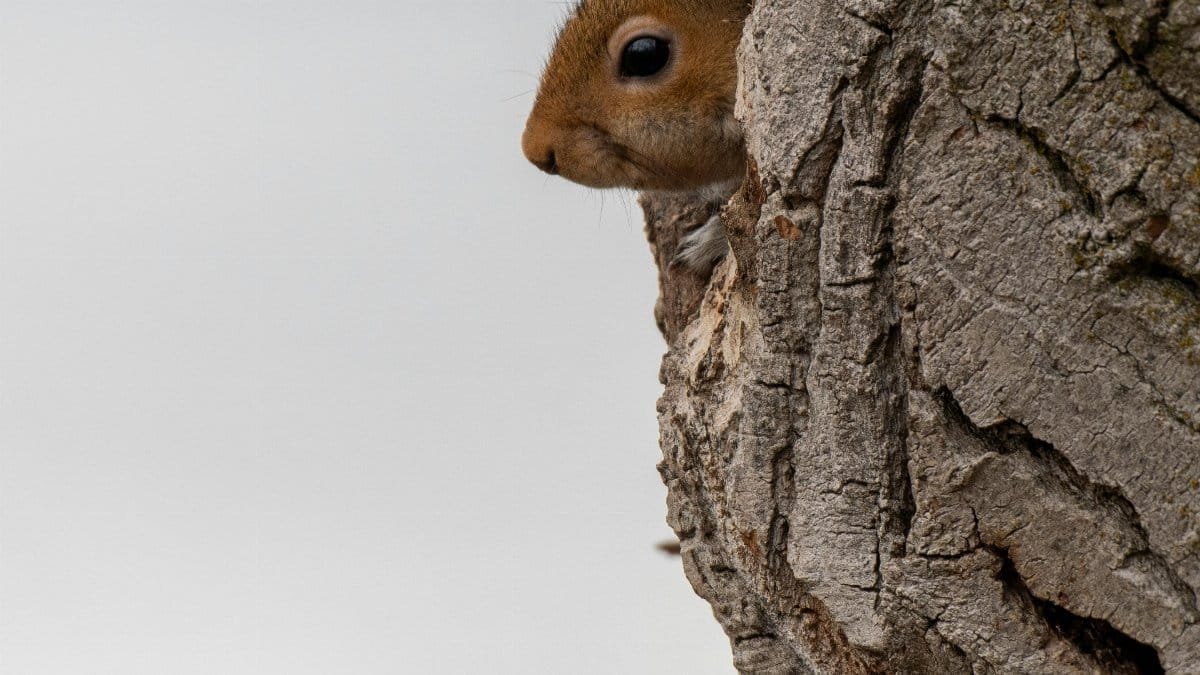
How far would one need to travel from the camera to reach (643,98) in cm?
154

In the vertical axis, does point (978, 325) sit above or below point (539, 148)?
below

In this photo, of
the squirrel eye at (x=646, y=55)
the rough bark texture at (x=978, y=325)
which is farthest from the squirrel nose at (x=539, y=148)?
the rough bark texture at (x=978, y=325)

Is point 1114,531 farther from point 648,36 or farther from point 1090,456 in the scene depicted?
point 648,36

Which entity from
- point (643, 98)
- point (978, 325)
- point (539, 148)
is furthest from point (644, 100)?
point (978, 325)

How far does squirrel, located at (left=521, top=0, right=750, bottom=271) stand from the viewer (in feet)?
4.96

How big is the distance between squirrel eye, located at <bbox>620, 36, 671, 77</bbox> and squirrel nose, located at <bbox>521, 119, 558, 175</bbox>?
0.48 ft

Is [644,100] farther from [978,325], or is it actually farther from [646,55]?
[978,325]

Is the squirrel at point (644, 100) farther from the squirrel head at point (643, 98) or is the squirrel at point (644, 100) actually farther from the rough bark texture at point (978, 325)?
the rough bark texture at point (978, 325)

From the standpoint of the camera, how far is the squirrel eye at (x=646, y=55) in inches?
59.9

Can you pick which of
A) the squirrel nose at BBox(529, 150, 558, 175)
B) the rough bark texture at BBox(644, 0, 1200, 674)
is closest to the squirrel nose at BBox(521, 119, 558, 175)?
the squirrel nose at BBox(529, 150, 558, 175)

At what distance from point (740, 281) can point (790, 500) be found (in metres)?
0.21

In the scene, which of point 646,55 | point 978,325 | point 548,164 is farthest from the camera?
point 548,164

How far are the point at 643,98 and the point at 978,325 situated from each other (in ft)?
2.15

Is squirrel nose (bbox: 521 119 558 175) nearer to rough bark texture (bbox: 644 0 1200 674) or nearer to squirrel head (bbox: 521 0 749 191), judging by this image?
squirrel head (bbox: 521 0 749 191)
